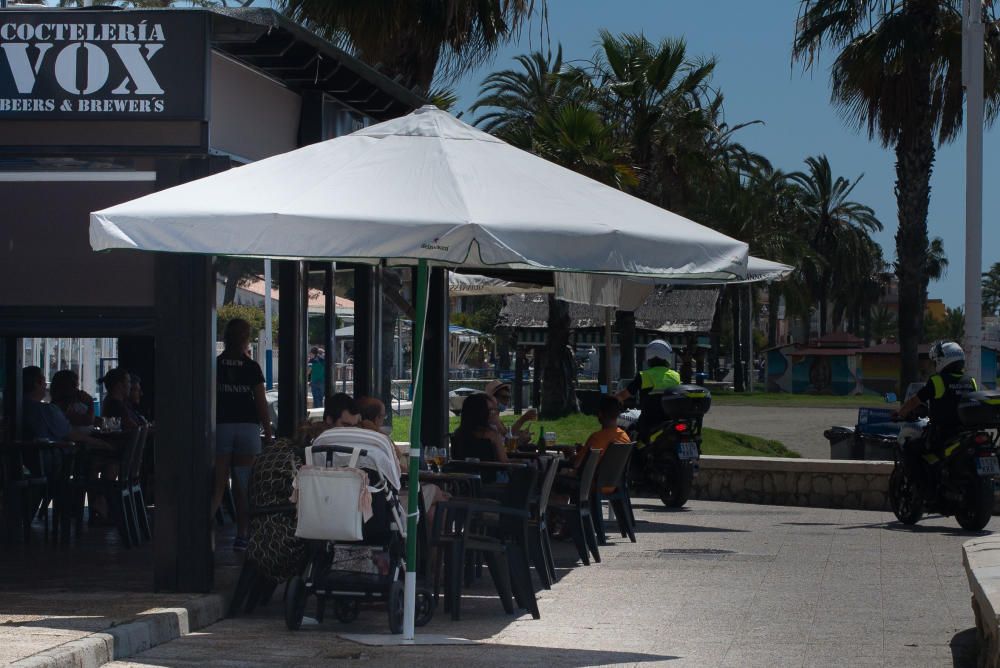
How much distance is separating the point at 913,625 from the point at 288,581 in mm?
3627

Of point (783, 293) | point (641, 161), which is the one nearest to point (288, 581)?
point (641, 161)

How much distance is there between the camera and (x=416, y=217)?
721 cm

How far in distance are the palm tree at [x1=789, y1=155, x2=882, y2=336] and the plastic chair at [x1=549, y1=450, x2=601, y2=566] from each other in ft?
235

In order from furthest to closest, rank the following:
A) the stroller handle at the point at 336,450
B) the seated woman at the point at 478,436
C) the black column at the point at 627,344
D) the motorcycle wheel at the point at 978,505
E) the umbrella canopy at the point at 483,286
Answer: the black column at the point at 627,344 < the umbrella canopy at the point at 483,286 < the motorcycle wheel at the point at 978,505 < the seated woman at the point at 478,436 < the stroller handle at the point at 336,450

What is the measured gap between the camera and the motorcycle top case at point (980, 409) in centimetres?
1310

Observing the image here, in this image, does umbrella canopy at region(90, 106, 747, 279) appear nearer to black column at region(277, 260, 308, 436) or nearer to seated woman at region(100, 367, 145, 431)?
black column at region(277, 260, 308, 436)

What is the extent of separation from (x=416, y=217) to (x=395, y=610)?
7.35 ft

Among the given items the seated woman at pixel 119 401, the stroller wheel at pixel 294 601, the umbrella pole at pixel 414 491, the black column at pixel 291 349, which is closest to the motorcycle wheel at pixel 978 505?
the black column at pixel 291 349

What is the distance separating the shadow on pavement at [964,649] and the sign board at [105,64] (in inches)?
208

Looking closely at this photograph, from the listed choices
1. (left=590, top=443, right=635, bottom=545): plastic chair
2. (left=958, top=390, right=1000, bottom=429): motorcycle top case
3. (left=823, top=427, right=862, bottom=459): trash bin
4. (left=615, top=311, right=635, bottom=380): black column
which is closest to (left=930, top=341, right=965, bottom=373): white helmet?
(left=958, top=390, right=1000, bottom=429): motorcycle top case

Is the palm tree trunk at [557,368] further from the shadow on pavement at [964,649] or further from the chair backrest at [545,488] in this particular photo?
the shadow on pavement at [964,649]

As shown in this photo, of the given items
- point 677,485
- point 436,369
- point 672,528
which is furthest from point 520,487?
point 677,485

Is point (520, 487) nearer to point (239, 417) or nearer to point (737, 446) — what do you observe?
point (239, 417)

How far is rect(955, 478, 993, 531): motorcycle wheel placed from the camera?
43.3 feet
